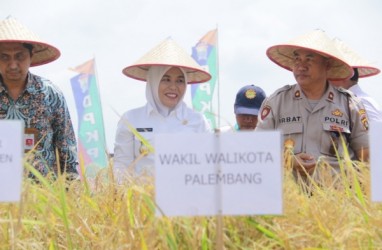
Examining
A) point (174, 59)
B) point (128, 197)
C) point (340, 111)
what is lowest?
point (128, 197)

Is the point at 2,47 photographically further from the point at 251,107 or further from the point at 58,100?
the point at 251,107

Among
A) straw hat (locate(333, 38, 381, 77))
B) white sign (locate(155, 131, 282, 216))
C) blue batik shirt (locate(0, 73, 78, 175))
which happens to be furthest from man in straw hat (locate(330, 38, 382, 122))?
white sign (locate(155, 131, 282, 216))

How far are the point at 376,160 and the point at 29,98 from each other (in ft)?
4.54

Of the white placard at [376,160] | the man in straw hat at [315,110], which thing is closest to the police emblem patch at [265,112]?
the man in straw hat at [315,110]

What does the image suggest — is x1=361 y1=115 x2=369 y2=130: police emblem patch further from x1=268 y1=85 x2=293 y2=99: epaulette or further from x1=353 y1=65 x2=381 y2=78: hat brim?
x1=353 y1=65 x2=381 y2=78: hat brim

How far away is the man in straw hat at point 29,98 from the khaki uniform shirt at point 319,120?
2.17 feet

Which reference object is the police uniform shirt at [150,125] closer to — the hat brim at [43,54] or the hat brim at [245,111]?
the hat brim at [43,54]

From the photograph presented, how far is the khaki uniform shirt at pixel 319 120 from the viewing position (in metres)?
2.11

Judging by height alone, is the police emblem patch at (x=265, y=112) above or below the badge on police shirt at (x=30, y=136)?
above

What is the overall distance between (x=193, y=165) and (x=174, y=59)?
1490mm

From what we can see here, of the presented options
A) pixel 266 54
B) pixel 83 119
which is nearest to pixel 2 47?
pixel 266 54

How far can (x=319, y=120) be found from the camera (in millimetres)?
2129

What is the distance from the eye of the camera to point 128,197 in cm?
101

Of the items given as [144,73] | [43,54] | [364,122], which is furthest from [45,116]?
[364,122]
